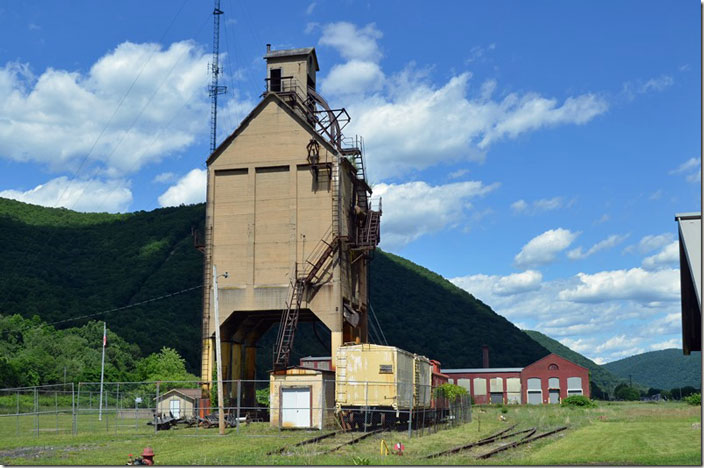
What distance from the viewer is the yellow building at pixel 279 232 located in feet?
153

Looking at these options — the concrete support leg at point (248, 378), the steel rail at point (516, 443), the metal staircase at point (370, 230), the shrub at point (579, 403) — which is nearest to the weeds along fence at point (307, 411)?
the concrete support leg at point (248, 378)

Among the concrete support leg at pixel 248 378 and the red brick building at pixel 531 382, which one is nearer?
the concrete support leg at pixel 248 378

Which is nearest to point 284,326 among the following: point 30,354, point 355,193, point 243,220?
point 243,220

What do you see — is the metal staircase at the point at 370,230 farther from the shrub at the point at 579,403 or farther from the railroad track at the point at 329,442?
the shrub at the point at 579,403

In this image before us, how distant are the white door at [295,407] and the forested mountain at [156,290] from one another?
6774 cm

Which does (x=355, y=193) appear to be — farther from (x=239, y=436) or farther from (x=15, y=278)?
(x=15, y=278)

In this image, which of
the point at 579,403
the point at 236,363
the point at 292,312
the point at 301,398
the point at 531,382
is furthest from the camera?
the point at 531,382

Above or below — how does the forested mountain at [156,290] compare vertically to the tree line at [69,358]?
above

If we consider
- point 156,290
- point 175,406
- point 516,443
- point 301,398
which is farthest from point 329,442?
point 156,290

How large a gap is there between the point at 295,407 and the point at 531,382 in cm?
7380

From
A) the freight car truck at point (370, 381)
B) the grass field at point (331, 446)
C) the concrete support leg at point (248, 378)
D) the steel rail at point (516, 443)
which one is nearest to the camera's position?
the grass field at point (331, 446)

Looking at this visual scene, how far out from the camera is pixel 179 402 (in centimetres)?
5241

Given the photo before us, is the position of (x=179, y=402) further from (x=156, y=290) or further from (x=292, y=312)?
(x=156, y=290)

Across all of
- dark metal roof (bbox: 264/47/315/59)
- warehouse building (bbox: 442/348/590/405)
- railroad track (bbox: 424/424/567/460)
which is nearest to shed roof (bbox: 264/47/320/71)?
dark metal roof (bbox: 264/47/315/59)
